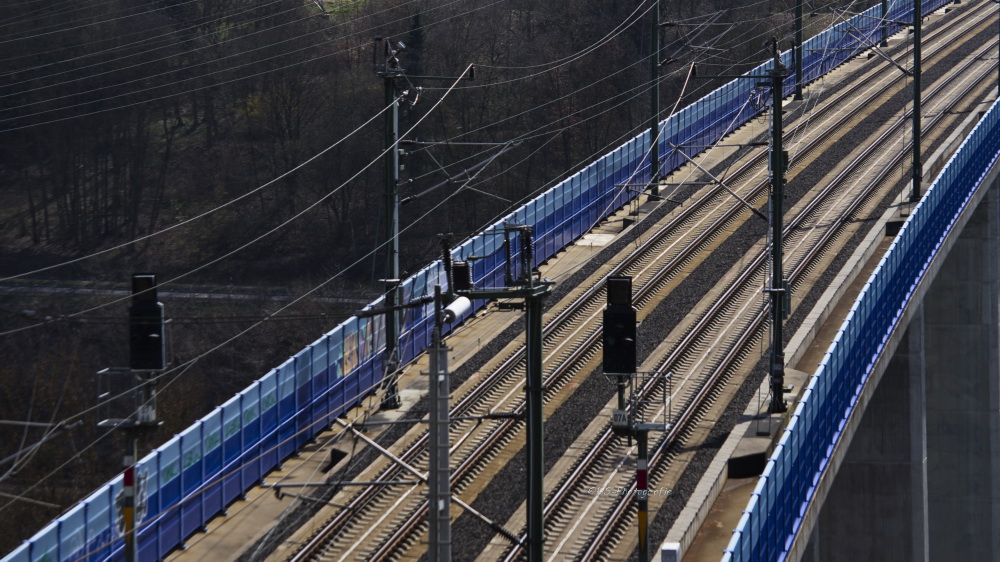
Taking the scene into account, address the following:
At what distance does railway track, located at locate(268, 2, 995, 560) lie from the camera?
2230 centimetres

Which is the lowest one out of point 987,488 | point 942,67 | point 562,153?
point 987,488

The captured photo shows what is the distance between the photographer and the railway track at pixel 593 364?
73.2 ft

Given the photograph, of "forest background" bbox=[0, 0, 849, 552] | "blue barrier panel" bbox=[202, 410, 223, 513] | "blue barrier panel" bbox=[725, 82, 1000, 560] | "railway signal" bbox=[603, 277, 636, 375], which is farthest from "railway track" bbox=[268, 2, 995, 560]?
"forest background" bbox=[0, 0, 849, 552]

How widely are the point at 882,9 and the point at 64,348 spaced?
43683 mm

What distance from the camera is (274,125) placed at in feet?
256

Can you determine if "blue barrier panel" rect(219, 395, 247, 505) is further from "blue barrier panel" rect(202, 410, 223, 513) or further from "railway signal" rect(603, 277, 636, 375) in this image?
"railway signal" rect(603, 277, 636, 375)

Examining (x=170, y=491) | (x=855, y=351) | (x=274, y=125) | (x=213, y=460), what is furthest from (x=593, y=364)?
(x=274, y=125)

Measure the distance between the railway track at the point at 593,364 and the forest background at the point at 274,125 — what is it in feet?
79.0

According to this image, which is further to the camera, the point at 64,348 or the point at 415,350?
the point at 64,348

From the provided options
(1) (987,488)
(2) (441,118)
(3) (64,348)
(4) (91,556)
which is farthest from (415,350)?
(2) (441,118)

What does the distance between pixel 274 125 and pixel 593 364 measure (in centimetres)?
5114

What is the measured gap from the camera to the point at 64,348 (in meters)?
53.9

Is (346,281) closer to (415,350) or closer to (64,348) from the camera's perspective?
(64,348)

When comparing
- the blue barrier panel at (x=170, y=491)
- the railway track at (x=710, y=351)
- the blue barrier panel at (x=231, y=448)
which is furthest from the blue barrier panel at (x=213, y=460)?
the railway track at (x=710, y=351)
